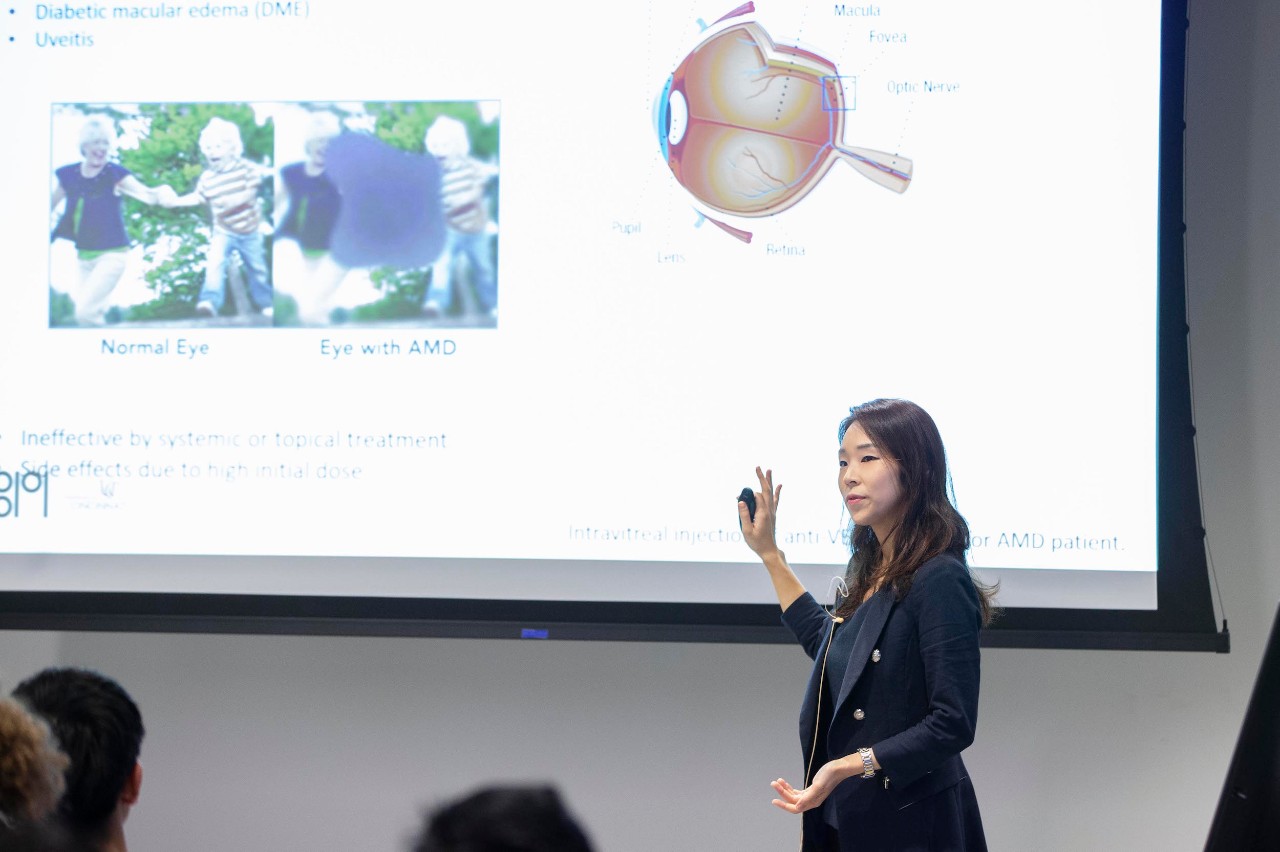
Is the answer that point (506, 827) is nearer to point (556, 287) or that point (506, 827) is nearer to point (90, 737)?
point (90, 737)

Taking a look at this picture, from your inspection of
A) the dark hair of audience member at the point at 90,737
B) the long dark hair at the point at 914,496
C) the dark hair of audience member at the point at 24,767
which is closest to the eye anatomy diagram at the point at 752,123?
the long dark hair at the point at 914,496

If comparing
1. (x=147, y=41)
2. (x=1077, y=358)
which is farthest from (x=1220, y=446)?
(x=147, y=41)

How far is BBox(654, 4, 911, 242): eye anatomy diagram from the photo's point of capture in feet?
8.93

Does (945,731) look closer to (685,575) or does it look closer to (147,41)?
(685,575)

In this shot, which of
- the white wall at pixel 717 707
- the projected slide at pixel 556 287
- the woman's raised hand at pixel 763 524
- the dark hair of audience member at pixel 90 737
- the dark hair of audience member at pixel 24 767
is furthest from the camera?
the white wall at pixel 717 707

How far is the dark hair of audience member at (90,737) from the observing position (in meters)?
1.37

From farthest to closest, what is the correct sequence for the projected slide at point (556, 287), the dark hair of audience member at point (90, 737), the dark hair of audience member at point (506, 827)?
1. the projected slide at point (556, 287)
2. the dark hair of audience member at point (90, 737)
3. the dark hair of audience member at point (506, 827)

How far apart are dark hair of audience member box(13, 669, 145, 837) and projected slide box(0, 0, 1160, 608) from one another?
133 centimetres

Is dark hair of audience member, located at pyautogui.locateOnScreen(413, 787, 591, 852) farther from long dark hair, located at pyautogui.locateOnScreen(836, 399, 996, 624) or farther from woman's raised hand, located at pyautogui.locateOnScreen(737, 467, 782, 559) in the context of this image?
woman's raised hand, located at pyautogui.locateOnScreen(737, 467, 782, 559)

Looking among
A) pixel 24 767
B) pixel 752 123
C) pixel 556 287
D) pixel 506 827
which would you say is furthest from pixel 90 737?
pixel 752 123

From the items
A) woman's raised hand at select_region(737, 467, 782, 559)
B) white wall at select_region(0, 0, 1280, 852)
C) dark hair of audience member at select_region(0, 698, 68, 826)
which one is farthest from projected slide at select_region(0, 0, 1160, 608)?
dark hair of audience member at select_region(0, 698, 68, 826)

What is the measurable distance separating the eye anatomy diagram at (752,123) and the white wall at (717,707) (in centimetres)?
93

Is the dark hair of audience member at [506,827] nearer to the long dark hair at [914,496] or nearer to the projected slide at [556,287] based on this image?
the long dark hair at [914,496]

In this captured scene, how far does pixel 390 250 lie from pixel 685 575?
1.07 m
